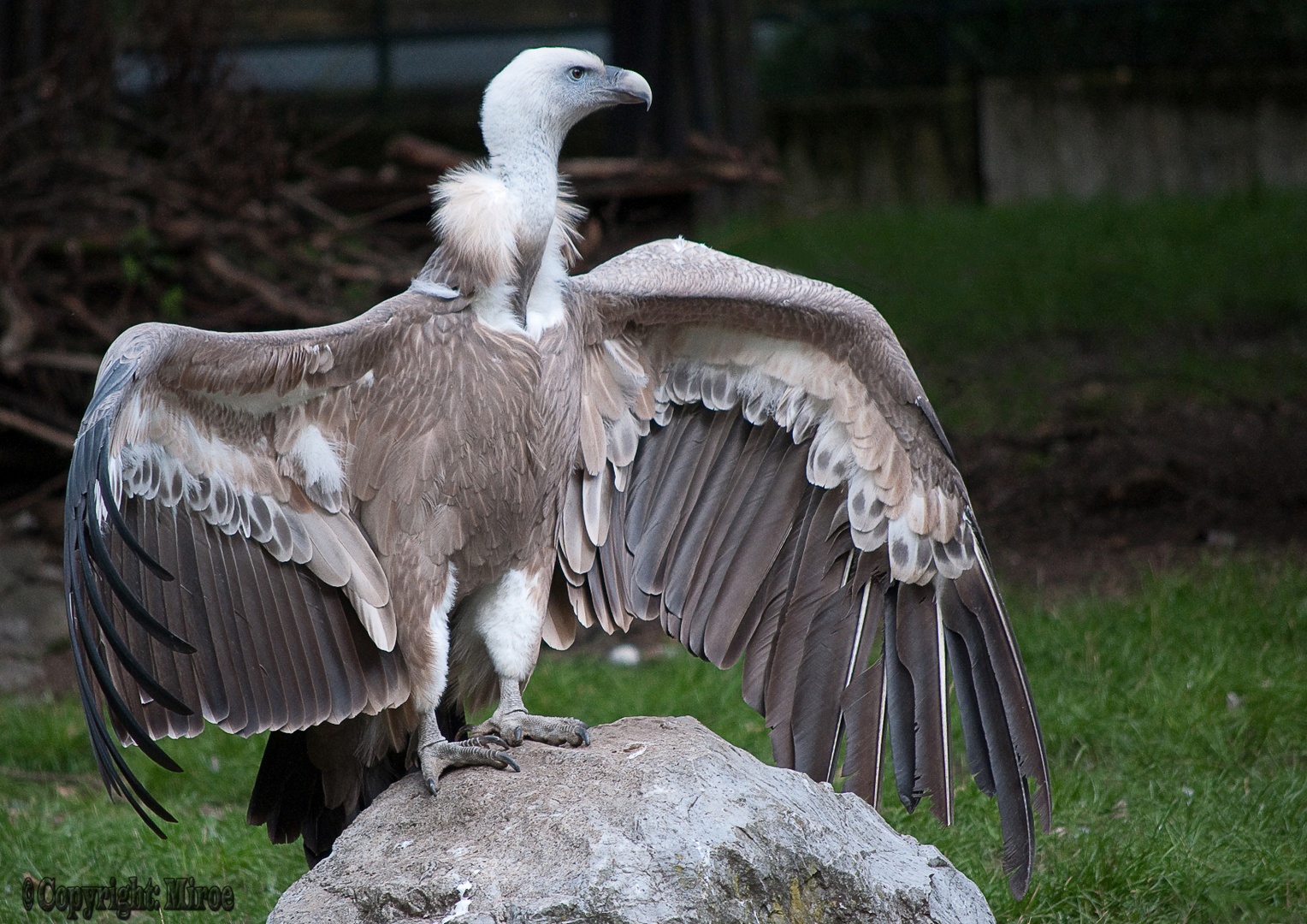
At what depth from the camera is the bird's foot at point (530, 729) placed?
3123 mm

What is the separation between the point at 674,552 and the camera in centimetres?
380

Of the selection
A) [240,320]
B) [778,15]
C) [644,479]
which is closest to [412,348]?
[644,479]

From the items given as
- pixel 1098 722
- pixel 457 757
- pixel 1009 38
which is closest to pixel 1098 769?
pixel 1098 722

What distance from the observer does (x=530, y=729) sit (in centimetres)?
320

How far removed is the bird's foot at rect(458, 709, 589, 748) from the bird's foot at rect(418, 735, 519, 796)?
7 cm

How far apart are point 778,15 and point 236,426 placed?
29.1ft

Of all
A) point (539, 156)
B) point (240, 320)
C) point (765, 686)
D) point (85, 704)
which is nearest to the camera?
point (85, 704)

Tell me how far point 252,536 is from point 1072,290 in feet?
22.8

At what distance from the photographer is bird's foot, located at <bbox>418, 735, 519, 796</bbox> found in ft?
9.92

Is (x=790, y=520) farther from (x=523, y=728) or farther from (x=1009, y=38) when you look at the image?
(x=1009, y=38)

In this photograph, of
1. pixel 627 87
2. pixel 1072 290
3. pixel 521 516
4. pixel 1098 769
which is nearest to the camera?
pixel 521 516

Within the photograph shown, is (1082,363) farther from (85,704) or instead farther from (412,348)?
(85,704)

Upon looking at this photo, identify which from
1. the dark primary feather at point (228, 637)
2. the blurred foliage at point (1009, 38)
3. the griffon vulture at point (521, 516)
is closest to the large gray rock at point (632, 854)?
the griffon vulture at point (521, 516)

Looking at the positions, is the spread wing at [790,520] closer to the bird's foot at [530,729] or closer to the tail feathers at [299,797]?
the bird's foot at [530,729]
